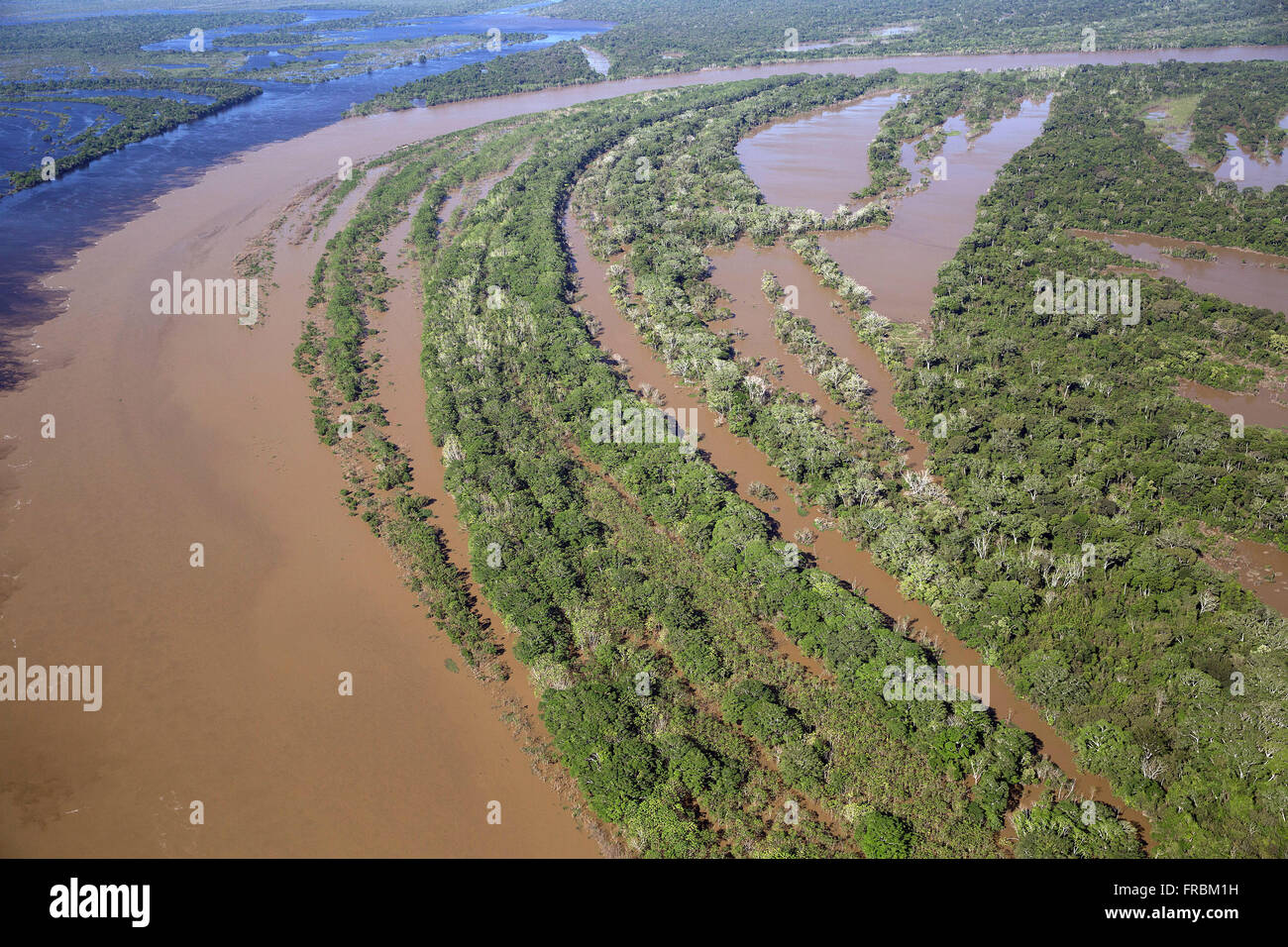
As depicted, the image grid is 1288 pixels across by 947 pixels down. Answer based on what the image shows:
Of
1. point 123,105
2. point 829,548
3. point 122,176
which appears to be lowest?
point 829,548

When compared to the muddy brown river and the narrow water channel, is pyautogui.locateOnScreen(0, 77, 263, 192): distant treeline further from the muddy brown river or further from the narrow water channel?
the narrow water channel

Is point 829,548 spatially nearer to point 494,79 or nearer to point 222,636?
point 222,636

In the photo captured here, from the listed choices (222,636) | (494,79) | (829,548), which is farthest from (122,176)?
(829,548)

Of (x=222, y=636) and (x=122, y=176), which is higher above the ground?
(x=122, y=176)

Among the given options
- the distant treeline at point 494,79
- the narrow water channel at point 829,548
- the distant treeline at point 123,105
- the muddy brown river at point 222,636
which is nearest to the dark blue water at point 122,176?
the distant treeline at point 123,105

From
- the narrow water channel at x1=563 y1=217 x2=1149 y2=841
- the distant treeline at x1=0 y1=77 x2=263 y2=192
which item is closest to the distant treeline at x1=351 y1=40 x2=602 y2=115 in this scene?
the distant treeline at x1=0 y1=77 x2=263 y2=192
